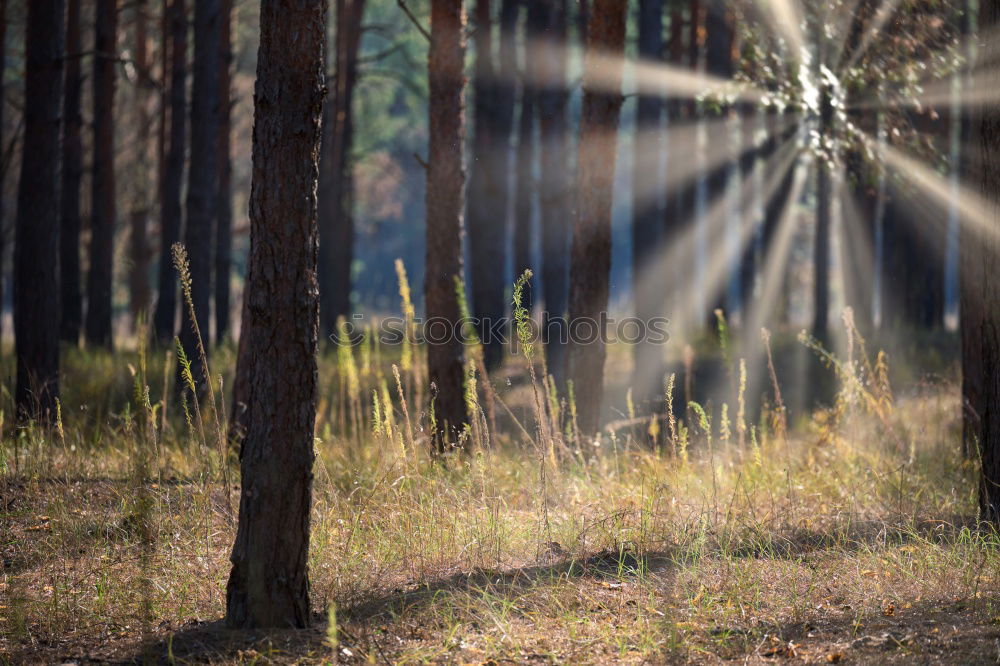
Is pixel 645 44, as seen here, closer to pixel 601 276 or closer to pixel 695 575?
pixel 601 276

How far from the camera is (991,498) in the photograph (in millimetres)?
5391

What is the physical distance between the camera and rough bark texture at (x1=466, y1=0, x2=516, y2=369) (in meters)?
13.0

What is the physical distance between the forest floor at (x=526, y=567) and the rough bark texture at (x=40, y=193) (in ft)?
5.85

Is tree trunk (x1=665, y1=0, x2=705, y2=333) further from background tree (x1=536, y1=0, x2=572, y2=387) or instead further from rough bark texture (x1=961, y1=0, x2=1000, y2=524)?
rough bark texture (x1=961, y1=0, x2=1000, y2=524)

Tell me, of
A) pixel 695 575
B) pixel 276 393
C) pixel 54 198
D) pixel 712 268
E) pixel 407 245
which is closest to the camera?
pixel 276 393

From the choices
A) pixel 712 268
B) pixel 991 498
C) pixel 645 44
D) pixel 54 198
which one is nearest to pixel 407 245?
pixel 712 268

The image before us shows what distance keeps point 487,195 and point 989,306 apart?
820 cm

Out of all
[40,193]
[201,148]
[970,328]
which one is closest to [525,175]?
[201,148]

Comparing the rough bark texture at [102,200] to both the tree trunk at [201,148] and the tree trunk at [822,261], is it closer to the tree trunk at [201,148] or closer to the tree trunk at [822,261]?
the tree trunk at [201,148]

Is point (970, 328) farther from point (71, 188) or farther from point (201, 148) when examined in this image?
point (71, 188)

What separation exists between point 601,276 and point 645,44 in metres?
8.30

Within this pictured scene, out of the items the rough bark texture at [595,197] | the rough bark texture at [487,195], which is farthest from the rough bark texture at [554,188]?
the rough bark texture at [595,197]

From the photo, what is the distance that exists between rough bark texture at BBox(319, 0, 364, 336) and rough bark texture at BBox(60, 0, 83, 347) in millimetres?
4204

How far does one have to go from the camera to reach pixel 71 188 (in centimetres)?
1331
